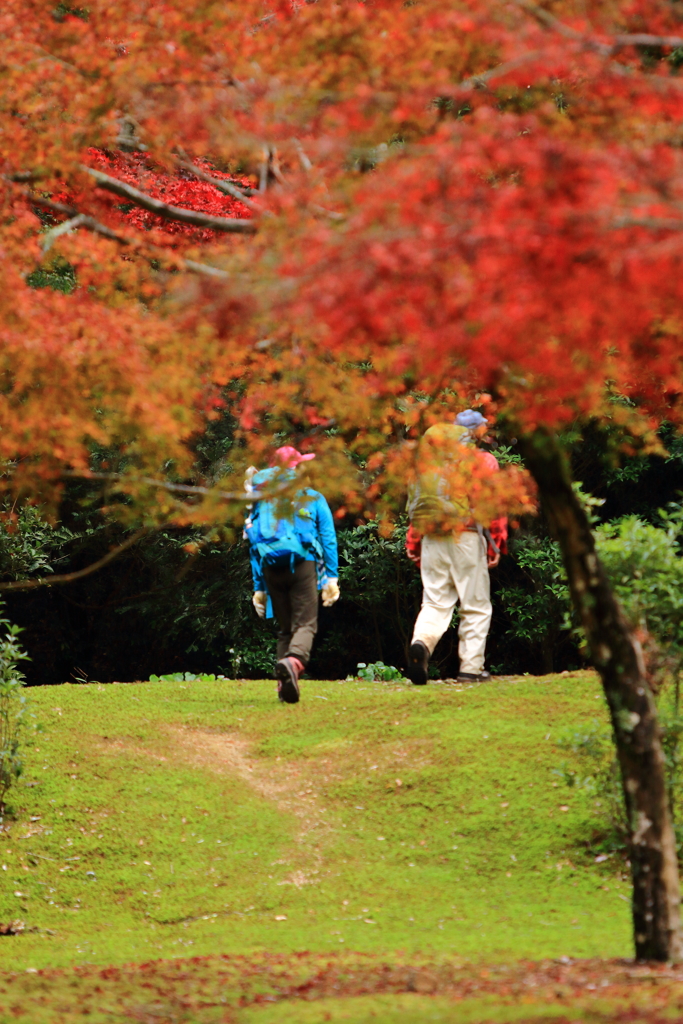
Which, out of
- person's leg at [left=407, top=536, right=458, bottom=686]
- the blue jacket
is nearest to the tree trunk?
the blue jacket

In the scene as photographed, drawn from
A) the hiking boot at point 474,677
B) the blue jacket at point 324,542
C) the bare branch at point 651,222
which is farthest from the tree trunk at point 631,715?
the hiking boot at point 474,677

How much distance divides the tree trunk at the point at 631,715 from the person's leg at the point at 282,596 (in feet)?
14.8

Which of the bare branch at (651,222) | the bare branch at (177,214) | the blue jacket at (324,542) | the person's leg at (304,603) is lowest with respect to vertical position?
the person's leg at (304,603)

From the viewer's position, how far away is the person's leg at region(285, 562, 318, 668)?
30.2 feet

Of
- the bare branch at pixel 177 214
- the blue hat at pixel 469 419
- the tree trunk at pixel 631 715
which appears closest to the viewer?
the tree trunk at pixel 631 715

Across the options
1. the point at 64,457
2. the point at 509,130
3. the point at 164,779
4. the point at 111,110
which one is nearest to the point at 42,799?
the point at 164,779

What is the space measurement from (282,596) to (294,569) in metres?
0.32

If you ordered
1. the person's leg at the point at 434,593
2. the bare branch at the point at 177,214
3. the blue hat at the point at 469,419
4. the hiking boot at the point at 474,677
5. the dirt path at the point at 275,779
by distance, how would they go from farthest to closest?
the hiking boot at the point at 474,677 → the person's leg at the point at 434,593 → the blue hat at the point at 469,419 → the dirt path at the point at 275,779 → the bare branch at the point at 177,214

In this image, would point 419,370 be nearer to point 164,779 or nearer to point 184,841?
point 184,841

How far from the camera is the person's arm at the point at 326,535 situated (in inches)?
360

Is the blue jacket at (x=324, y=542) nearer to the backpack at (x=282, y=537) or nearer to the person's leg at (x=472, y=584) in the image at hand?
the backpack at (x=282, y=537)

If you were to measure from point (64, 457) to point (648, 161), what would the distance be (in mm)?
2665

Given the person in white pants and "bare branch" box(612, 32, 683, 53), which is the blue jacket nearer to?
the person in white pants

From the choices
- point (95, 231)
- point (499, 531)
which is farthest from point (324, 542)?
point (95, 231)
